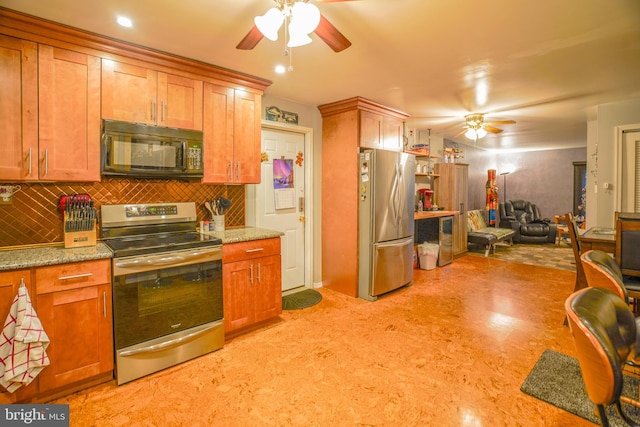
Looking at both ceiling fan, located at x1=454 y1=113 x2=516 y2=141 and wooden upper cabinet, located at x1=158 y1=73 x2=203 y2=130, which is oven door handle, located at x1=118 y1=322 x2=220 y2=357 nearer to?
wooden upper cabinet, located at x1=158 y1=73 x2=203 y2=130

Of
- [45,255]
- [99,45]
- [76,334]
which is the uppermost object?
[99,45]

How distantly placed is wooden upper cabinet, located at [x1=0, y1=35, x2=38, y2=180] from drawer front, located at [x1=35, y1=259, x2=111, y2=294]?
675mm

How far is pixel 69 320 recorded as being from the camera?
6.61ft

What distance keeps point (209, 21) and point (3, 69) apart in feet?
4.32

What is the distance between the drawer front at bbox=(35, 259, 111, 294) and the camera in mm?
1926

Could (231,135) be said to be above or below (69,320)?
above

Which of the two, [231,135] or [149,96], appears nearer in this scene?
[149,96]

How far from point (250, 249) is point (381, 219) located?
5.57 feet

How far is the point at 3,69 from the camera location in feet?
6.59

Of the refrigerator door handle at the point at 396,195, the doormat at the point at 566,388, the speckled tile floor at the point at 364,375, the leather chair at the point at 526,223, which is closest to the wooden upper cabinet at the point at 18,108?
the speckled tile floor at the point at 364,375

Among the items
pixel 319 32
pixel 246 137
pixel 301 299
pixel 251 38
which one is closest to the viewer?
pixel 319 32

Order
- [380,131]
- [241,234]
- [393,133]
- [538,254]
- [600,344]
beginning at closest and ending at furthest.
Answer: [600,344], [241,234], [380,131], [393,133], [538,254]

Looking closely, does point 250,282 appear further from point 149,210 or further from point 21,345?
point 21,345

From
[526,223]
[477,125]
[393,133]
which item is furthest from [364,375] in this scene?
[526,223]
